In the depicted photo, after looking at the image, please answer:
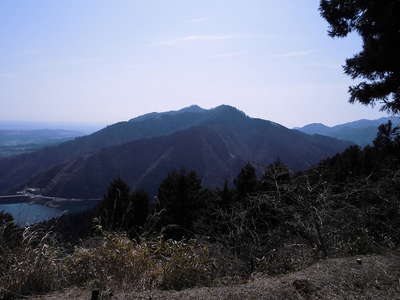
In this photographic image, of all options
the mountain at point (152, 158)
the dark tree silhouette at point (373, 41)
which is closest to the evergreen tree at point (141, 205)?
the dark tree silhouette at point (373, 41)

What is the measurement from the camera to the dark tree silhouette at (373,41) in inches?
215

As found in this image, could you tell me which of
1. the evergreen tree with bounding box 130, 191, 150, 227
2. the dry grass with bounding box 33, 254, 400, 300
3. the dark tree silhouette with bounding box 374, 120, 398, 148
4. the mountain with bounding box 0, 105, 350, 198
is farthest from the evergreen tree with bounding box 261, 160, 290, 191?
the mountain with bounding box 0, 105, 350, 198

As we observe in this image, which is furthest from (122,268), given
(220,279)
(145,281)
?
(220,279)

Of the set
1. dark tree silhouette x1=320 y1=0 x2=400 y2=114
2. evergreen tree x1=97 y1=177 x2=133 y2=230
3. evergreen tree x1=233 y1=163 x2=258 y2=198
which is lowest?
evergreen tree x1=233 y1=163 x2=258 y2=198

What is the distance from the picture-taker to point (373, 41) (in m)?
5.67

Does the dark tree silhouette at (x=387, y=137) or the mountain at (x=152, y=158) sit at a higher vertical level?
the dark tree silhouette at (x=387, y=137)

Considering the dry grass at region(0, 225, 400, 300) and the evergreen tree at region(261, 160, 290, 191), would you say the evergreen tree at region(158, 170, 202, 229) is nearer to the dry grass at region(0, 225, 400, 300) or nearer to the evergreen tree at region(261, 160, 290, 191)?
the evergreen tree at region(261, 160, 290, 191)

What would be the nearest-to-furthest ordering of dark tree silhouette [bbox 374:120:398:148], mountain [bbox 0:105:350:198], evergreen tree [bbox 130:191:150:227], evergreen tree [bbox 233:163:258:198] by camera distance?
dark tree silhouette [bbox 374:120:398:148] < evergreen tree [bbox 130:191:150:227] < evergreen tree [bbox 233:163:258:198] < mountain [bbox 0:105:350:198]

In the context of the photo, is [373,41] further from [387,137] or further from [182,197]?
[182,197]

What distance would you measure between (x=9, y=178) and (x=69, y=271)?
15310cm

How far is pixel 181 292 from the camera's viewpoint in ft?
8.07

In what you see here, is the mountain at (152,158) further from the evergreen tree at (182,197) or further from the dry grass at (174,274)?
the dry grass at (174,274)

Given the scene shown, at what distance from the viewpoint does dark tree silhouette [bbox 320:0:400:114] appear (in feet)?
17.9

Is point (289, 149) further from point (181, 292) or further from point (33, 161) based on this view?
point (181, 292)
